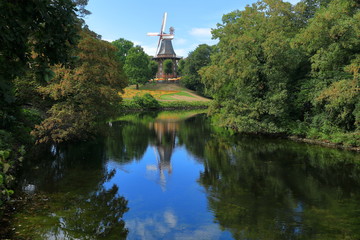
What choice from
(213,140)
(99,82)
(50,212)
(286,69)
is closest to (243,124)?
(213,140)

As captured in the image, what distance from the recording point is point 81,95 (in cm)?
2044

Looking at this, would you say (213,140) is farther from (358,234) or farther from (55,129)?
(358,234)

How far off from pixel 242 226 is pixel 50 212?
6746mm

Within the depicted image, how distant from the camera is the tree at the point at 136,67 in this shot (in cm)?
7788

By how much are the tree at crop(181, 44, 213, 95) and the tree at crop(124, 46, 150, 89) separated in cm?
1324

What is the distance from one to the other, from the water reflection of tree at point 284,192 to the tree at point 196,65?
2536 inches

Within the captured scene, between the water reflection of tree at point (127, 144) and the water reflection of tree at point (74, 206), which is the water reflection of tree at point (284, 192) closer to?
the water reflection of tree at point (74, 206)

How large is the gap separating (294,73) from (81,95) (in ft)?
66.3

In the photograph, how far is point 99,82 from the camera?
22.7 m

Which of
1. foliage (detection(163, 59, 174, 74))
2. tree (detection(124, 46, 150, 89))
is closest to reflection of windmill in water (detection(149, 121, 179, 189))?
tree (detection(124, 46, 150, 89))

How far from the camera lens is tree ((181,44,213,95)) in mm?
83812

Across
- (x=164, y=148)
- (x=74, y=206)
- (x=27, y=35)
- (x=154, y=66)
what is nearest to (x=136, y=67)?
(x=154, y=66)

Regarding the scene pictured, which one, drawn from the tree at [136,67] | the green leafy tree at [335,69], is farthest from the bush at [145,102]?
the green leafy tree at [335,69]

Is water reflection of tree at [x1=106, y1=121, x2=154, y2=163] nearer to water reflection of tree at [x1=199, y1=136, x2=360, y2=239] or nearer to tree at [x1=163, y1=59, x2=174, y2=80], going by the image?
water reflection of tree at [x1=199, y1=136, x2=360, y2=239]
